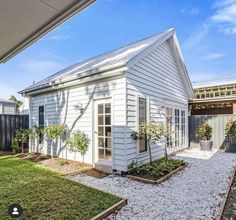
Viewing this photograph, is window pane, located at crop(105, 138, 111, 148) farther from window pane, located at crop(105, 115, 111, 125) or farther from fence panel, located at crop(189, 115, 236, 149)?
fence panel, located at crop(189, 115, 236, 149)

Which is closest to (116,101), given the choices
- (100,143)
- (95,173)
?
(100,143)

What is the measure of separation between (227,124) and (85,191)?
28.1 feet

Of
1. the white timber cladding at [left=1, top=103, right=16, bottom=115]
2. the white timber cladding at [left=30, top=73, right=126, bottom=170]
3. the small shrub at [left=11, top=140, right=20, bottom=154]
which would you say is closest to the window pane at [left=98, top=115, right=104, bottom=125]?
the white timber cladding at [left=30, top=73, right=126, bottom=170]

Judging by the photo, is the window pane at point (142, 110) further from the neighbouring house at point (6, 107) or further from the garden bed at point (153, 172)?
the neighbouring house at point (6, 107)

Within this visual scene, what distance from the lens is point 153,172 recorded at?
575cm

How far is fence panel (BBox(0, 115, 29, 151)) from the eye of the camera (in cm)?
995

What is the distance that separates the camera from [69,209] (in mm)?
3562

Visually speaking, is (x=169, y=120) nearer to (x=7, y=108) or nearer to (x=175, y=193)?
(x=175, y=193)

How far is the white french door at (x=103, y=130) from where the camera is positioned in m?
6.44

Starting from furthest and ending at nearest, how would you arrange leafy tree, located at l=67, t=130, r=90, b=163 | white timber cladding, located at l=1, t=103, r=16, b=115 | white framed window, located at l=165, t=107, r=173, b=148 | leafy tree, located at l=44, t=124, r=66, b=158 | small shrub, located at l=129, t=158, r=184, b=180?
white timber cladding, located at l=1, t=103, r=16, b=115, white framed window, located at l=165, t=107, r=173, b=148, leafy tree, located at l=44, t=124, r=66, b=158, leafy tree, located at l=67, t=130, r=90, b=163, small shrub, located at l=129, t=158, r=184, b=180

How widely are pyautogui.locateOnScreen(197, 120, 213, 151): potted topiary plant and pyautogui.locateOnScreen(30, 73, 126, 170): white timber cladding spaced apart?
6.27m

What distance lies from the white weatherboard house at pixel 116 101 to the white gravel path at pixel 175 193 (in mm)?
994

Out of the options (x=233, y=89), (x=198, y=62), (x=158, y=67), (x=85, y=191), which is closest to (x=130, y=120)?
(x=85, y=191)

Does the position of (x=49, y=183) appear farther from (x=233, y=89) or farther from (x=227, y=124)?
(x=233, y=89)
